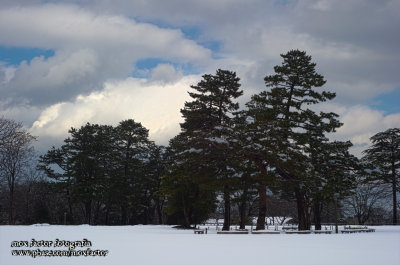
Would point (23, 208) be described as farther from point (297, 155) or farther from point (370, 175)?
point (370, 175)

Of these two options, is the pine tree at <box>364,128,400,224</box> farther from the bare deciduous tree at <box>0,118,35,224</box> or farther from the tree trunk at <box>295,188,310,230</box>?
the bare deciduous tree at <box>0,118,35,224</box>

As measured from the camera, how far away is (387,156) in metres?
46.9

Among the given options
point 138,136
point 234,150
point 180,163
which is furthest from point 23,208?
point 234,150

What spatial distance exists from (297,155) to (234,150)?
6145 millimetres

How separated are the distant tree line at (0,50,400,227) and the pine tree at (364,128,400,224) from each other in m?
0.12

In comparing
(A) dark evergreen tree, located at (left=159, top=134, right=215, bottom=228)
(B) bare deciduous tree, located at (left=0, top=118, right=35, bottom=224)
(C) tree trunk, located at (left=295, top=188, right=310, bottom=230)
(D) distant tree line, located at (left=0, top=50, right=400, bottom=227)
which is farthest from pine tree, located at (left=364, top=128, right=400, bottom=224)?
(B) bare deciduous tree, located at (left=0, top=118, right=35, bottom=224)

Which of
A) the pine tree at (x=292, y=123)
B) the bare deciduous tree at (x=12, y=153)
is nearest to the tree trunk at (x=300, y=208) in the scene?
the pine tree at (x=292, y=123)

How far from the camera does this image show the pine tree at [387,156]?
1781 inches

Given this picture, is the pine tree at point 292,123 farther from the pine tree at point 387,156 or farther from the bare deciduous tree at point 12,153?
the bare deciduous tree at point 12,153

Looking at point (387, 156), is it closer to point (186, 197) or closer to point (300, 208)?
point (300, 208)

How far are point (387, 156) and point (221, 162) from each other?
24913mm

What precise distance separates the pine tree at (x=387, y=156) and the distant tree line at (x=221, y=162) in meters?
0.12

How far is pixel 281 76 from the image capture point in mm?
38469

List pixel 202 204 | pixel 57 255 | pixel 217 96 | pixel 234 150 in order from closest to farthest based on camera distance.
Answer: pixel 57 255 < pixel 234 150 < pixel 217 96 < pixel 202 204
